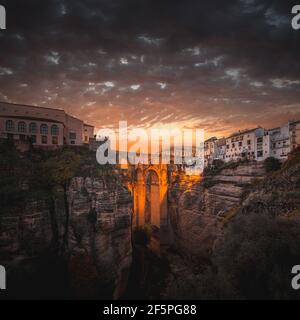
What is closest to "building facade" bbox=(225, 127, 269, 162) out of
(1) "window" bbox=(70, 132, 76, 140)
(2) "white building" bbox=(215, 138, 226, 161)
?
(2) "white building" bbox=(215, 138, 226, 161)

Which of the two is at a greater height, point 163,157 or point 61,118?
point 61,118

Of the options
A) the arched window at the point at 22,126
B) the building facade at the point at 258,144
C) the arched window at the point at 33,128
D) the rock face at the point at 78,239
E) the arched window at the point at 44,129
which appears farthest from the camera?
the building facade at the point at 258,144

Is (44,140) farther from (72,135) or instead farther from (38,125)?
(72,135)

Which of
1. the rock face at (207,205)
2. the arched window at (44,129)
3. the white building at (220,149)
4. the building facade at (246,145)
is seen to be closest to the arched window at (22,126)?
the arched window at (44,129)

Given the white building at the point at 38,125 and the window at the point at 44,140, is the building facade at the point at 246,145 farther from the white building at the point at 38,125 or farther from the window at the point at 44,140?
the window at the point at 44,140
